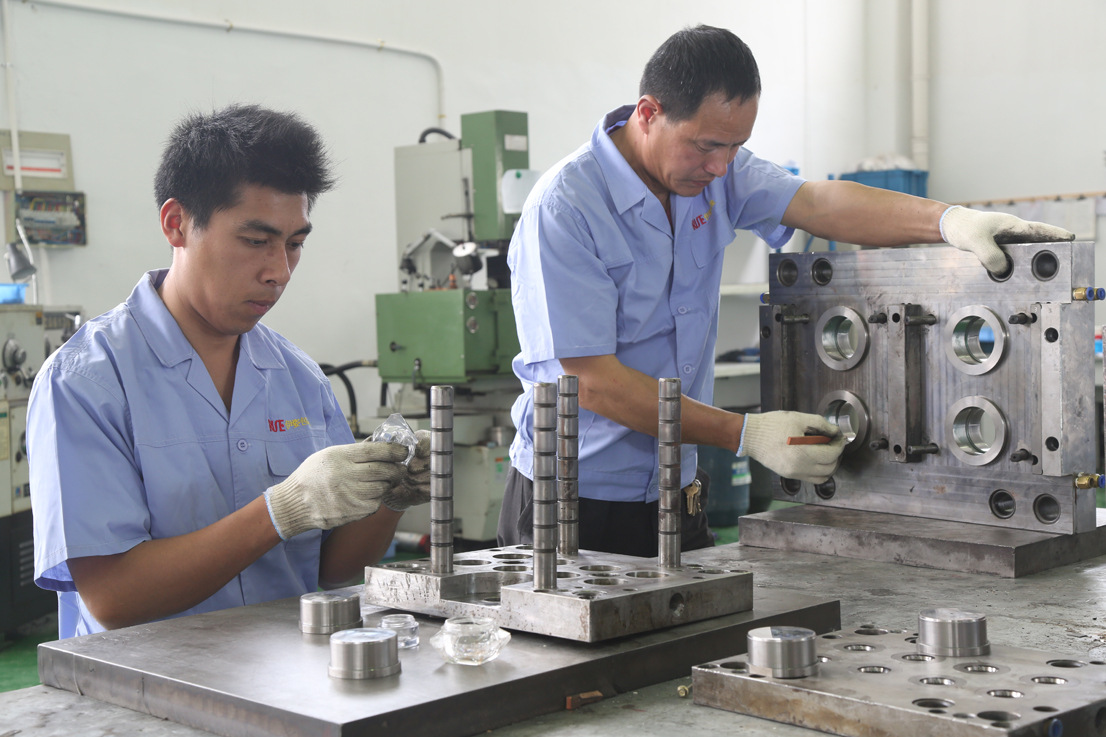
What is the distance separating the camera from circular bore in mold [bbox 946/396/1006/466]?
1.54m

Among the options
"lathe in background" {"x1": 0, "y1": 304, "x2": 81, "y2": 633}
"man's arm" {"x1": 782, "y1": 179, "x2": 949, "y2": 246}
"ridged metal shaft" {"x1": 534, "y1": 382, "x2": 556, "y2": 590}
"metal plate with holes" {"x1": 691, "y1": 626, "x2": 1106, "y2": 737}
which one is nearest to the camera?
"metal plate with holes" {"x1": 691, "y1": 626, "x2": 1106, "y2": 737}

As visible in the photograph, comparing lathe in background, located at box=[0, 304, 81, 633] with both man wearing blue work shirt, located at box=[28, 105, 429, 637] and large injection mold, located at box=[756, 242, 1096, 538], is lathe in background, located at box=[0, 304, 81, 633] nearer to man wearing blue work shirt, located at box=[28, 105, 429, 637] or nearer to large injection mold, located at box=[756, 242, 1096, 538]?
man wearing blue work shirt, located at box=[28, 105, 429, 637]

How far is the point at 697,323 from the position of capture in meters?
1.76

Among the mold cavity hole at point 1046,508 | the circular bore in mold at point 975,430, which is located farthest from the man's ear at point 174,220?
the mold cavity hole at point 1046,508

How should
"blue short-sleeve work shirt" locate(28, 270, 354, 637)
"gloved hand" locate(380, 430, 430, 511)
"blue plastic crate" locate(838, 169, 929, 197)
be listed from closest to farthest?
"blue short-sleeve work shirt" locate(28, 270, 354, 637) < "gloved hand" locate(380, 430, 430, 511) < "blue plastic crate" locate(838, 169, 929, 197)

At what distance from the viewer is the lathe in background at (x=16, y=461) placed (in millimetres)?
3355

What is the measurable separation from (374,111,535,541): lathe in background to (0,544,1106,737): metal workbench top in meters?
2.37

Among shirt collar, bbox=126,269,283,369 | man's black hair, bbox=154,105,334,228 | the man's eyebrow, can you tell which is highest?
man's black hair, bbox=154,105,334,228

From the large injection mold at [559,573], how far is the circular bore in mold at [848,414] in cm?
62

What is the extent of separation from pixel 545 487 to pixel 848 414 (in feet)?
2.74

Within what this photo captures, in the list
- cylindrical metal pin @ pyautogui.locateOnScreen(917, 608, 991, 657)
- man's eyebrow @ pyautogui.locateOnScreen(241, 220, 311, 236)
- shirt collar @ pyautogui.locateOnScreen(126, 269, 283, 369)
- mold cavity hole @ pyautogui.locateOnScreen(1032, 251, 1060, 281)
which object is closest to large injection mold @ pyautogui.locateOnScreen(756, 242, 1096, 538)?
mold cavity hole @ pyautogui.locateOnScreen(1032, 251, 1060, 281)

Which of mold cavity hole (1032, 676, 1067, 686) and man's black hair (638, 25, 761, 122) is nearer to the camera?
mold cavity hole (1032, 676, 1067, 686)

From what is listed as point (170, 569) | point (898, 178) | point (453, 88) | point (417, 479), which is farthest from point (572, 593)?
point (898, 178)

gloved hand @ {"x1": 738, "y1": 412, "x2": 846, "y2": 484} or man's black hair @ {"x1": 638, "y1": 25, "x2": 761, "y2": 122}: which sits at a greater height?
man's black hair @ {"x1": 638, "y1": 25, "x2": 761, "y2": 122}
